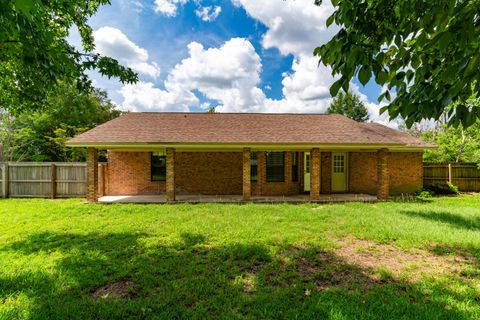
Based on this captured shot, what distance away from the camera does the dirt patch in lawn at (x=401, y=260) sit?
4637 mm

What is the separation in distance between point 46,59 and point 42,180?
38.3 feet

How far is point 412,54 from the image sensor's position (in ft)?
8.51

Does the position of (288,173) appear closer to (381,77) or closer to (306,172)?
(306,172)

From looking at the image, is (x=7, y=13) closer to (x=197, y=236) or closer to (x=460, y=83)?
(x=460, y=83)

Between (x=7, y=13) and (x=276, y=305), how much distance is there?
14.1 feet

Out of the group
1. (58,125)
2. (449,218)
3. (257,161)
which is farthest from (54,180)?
(58,125)

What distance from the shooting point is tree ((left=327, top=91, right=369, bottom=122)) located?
46.6 metres

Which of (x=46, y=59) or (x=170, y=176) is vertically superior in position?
(x=46, y=59)

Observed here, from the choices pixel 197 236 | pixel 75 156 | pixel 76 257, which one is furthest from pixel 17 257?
pixel 75 156

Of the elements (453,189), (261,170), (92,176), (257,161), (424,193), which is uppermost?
(257,161)

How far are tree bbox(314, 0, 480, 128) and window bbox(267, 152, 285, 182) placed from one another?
11.0 m

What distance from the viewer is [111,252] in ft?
17.8

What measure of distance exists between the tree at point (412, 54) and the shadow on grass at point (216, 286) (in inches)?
108

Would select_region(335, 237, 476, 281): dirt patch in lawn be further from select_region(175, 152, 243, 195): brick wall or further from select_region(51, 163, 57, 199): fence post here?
select_region(51, 163, 57, 199): fence post
